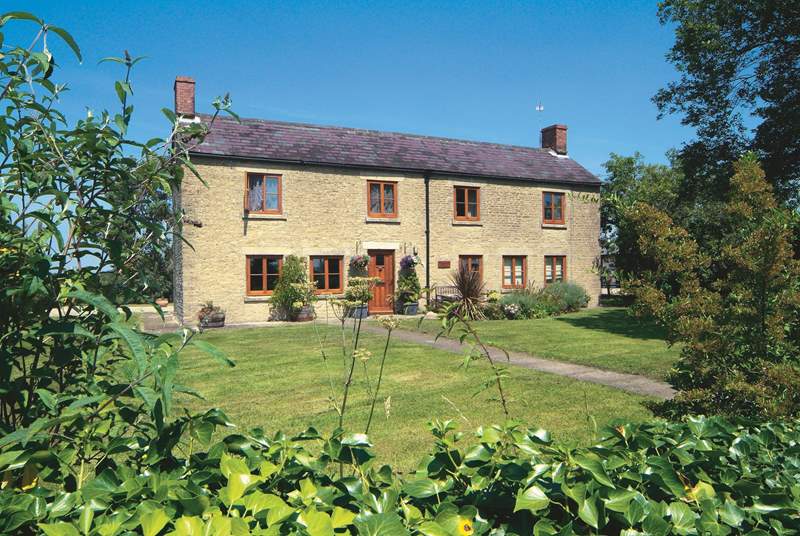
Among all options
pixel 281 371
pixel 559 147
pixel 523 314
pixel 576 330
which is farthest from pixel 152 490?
pixel 559 147

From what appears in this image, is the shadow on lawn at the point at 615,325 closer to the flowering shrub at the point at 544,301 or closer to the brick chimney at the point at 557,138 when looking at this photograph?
the flowering shrub at the point at 544,301

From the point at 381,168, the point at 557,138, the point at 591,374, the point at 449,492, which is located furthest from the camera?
the point at 557,138

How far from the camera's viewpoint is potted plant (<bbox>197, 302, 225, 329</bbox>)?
750 inches

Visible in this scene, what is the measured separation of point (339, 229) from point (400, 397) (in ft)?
48.7

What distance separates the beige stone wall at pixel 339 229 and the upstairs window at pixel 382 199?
0.91 ft

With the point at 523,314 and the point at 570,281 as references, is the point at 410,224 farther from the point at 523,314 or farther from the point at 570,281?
the point at 570,281

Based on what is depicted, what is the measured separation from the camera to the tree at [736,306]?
3539 mm

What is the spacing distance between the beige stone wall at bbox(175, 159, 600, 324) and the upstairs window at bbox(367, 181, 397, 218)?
0.91 ft

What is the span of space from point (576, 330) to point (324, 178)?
11.5m

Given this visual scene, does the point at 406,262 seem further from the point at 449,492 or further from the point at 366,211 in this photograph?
the point at 449,492

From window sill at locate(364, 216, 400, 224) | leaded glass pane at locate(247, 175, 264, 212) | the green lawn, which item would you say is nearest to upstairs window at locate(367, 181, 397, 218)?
window sill at locate(364, 216, 400, 224)

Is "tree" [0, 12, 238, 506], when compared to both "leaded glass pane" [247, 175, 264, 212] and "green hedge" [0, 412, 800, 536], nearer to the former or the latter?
"green hedge" [0, 412, 800, 536]

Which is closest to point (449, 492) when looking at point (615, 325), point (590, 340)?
point (590, 340)

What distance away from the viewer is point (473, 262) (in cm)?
2491
